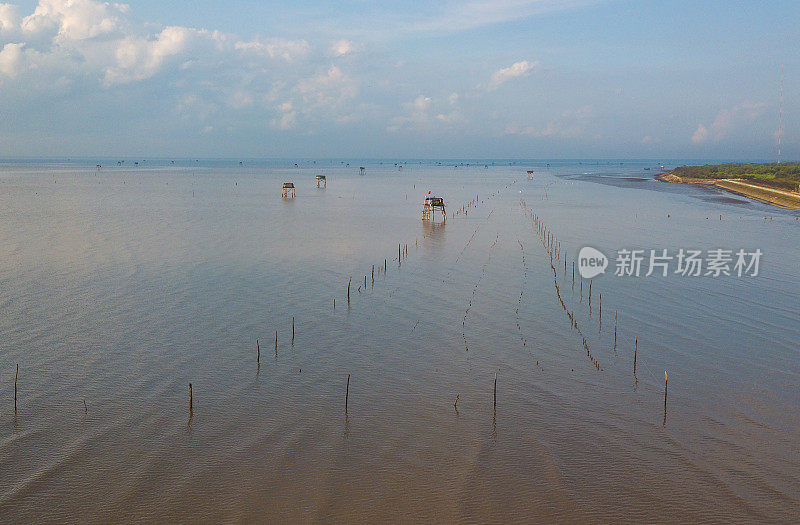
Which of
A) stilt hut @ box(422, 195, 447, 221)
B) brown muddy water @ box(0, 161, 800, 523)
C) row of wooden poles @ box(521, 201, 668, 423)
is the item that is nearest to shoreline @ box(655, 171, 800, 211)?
row of wooden poles @ box(521, 201, 668, 423)

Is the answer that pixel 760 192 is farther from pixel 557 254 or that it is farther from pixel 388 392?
pixel 388 392

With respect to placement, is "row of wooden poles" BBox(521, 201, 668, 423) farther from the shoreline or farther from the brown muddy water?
the shoreline

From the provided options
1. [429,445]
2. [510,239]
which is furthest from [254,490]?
[510,239]

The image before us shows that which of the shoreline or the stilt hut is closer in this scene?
the stilt hut

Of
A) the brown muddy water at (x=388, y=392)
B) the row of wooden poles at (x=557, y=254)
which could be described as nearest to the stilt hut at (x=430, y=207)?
the row of wooden poles at (x=557, y=254)

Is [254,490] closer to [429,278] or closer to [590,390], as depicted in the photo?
[590,390]

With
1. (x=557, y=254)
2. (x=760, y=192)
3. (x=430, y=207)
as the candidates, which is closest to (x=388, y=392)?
(x=557, y=254)

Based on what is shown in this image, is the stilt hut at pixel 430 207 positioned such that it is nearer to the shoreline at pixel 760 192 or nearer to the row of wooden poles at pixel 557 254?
the row of wooden poles at pixel 557 254

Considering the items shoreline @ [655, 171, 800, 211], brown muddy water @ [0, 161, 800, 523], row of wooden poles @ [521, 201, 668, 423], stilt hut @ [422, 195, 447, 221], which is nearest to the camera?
brown muddy water @ [0, 161, 800, 523]
